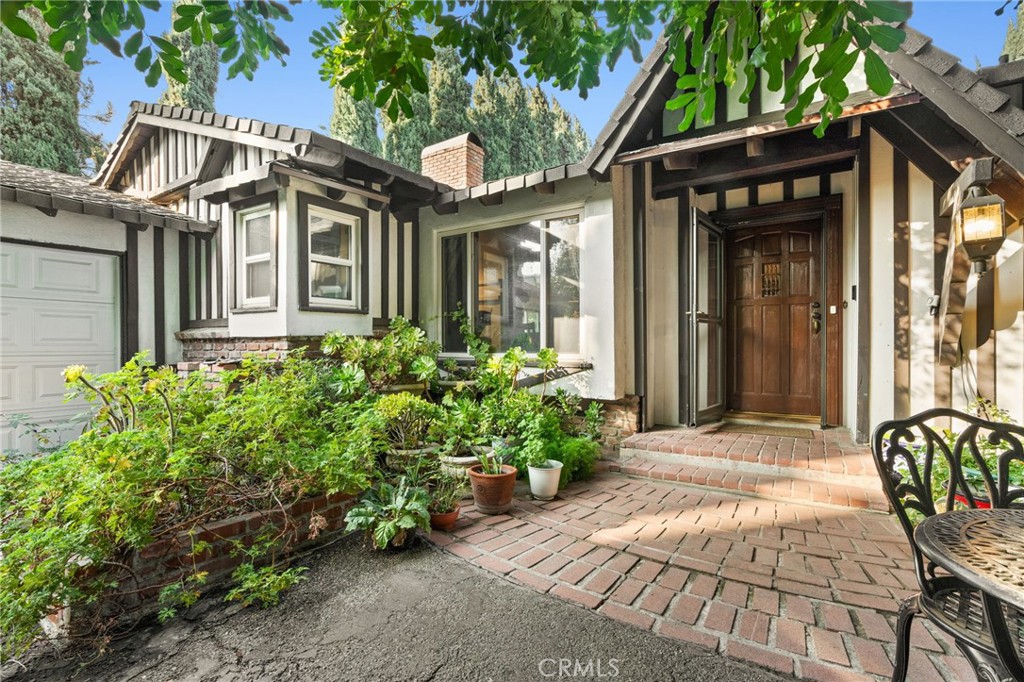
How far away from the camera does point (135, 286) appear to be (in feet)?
17.5

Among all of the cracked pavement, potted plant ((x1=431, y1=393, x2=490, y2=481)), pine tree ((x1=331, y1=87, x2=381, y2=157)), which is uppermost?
pine tree ((x1=331, y1=87, x2=381, y2=157))

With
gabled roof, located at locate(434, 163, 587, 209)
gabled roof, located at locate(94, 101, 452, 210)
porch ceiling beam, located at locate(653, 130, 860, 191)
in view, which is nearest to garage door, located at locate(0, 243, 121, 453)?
gabled roof, located at locate(94, 101, 452, 210)

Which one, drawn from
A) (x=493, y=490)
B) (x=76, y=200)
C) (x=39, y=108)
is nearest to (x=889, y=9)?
(x=493, y=490)

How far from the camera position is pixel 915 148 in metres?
3.26

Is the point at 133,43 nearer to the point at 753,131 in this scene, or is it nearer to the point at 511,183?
the point at 511,183

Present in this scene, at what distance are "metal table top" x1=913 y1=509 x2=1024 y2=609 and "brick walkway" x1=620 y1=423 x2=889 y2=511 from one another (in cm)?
192

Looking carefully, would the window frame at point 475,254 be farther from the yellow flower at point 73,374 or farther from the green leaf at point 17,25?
the green leaf at point 17,25

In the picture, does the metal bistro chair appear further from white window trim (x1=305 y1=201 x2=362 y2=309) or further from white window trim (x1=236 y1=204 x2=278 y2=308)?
white window trim (x1=236 y1=204 x2=278 y2=308)

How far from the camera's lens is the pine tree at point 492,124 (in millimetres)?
13422

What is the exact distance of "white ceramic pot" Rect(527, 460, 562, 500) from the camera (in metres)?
3.33

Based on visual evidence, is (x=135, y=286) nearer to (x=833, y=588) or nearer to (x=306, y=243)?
(x=306, y=243)

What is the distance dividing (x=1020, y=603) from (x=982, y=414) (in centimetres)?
300

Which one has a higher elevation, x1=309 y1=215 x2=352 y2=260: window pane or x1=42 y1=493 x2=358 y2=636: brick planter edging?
x1=309 y1=215 x2=352 y2=260: window pane

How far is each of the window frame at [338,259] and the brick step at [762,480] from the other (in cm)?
342
